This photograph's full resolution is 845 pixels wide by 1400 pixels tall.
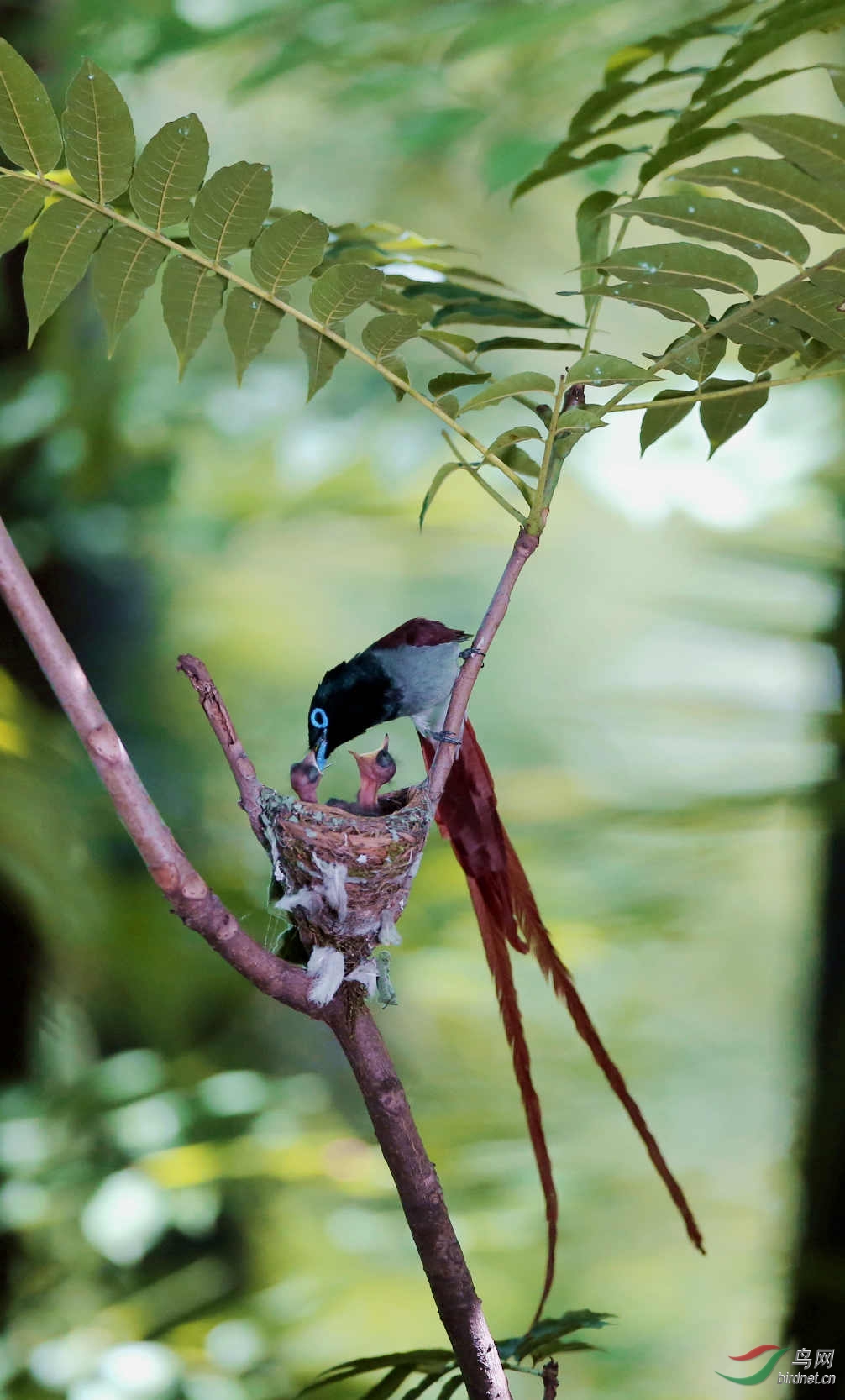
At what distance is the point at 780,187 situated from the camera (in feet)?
2.29

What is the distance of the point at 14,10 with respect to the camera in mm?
2656

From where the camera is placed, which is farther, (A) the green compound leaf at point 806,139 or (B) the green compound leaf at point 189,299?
(B) the green compound leaf at point 189,299

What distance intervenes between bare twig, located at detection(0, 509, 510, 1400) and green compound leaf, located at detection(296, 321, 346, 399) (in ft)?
0.90

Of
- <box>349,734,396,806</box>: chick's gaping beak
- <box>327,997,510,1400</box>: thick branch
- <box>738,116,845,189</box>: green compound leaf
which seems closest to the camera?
<box>738,116,845,189</box>: green compound leaf

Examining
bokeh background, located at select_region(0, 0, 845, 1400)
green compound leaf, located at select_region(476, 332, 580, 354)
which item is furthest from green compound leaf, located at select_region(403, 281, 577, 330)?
bokeh background, located at select_region(0, 0, 845, 1400)

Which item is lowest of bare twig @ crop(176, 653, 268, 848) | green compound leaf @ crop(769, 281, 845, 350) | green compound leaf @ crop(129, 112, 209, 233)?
bare twig @ crop(176, 653, 268, 848)

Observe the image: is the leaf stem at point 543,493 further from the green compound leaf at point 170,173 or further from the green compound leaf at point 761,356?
the green compound leaf at point 170,173

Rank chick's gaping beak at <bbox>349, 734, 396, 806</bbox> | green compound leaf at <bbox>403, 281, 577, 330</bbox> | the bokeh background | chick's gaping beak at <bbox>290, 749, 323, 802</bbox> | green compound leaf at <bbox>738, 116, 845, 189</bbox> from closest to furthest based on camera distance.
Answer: green compound leaf at <bbox>738, 116, 845, 189</bbox>
green compound leaf at <bbox>403, 281, 577, 330</bbox>
chick's gaping beak at <bbox>290, 749, 323, 802</bbox>
chick's gaping beak at <bbox>349, 734, 396, 806</bbox>
the bokeh background

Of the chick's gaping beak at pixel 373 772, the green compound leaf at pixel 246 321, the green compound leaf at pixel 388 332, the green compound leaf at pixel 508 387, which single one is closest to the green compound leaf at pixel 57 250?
the green compound leaf at pixel 246 321

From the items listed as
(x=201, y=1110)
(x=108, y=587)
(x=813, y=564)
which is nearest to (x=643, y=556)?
(x=813, y=564)

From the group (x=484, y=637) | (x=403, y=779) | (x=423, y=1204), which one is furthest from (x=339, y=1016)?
(x=403, y=779)

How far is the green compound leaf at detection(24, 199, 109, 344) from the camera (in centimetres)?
81

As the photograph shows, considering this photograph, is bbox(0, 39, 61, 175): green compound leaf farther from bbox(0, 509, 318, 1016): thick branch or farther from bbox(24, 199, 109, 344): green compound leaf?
bbox(0, 509, 318, 1016): thick branch

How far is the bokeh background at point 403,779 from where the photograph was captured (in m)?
2.43
